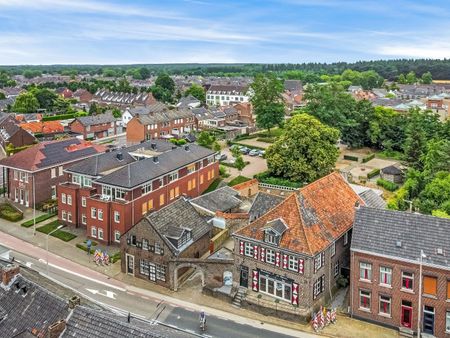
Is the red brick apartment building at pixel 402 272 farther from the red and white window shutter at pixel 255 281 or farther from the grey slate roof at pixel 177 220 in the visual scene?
the grey slate roof at pixel 177 220

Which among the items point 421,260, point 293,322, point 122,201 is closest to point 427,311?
point 421,260

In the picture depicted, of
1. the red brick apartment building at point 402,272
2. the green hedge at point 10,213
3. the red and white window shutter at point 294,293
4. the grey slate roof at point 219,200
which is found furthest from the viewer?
the green hedge at point 10,213

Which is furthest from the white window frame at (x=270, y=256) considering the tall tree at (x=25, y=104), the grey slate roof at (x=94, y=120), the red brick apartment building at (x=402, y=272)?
the tall tree at (x=25, y=104)

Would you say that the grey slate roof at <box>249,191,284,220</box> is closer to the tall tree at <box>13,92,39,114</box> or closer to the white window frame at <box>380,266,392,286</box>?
the white window frame at <box>380,266,392,286</box>

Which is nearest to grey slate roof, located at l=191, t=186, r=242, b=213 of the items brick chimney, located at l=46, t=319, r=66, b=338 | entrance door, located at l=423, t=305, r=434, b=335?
entrance door, located at l=423, t=305, r=434, b=335

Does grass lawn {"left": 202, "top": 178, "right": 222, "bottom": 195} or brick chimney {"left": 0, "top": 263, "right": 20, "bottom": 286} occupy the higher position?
brick chimney {"left": 0, "top": 263, "right": 20, "bottom": 286}

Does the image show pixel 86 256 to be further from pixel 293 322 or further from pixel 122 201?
pixel 293 322
